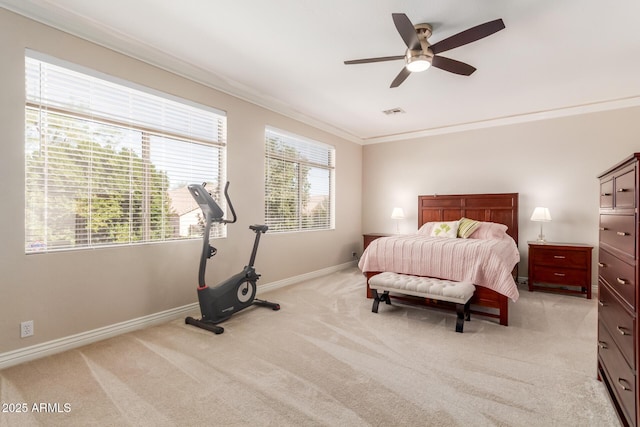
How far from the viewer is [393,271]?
13.0 ft

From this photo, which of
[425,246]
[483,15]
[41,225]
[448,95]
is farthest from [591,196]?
[41,225]

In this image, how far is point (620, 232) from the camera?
1.63 metres

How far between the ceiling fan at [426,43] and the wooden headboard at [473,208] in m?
3.01

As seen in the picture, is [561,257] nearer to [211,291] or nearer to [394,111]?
[394,111]

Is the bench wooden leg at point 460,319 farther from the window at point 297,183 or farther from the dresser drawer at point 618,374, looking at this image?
the window at point 297,183

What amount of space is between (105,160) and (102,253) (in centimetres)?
85

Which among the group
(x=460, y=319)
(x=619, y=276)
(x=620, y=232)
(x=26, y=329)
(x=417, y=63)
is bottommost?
(x=460, y=319)

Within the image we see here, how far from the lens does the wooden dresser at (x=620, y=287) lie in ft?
4.76

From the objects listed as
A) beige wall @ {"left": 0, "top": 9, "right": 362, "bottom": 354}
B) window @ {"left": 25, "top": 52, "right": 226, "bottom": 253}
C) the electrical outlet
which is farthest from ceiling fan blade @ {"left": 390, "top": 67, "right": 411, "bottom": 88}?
the electrical outlet

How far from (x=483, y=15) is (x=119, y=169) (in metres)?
3.47

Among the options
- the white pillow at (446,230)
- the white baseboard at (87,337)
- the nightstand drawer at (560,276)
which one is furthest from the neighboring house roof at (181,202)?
the nightstand drawer at (560,276)

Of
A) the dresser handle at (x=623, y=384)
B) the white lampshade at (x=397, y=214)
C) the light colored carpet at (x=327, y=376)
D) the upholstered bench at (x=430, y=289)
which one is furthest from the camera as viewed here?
the white lampshade at (x=397, y=214)

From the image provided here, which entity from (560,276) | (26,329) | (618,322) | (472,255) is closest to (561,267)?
(560,276)

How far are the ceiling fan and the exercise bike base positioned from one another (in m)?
2.78
